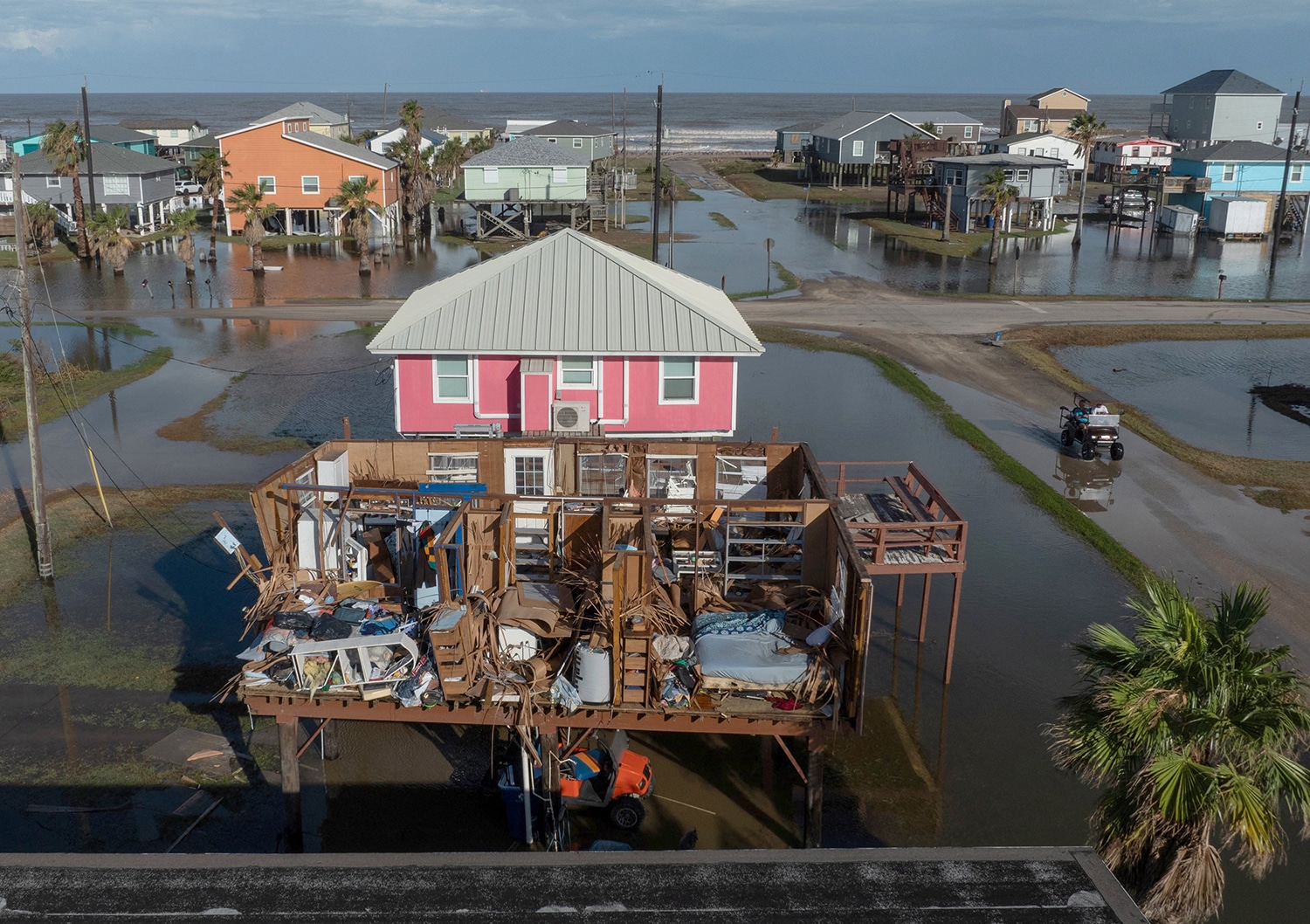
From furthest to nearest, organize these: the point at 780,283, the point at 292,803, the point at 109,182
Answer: the point at 109,182, the point at 780,283, the point at 292,803

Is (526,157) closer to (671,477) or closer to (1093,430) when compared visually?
(1093,430)

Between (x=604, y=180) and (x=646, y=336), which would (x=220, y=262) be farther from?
(x=646, y=336)

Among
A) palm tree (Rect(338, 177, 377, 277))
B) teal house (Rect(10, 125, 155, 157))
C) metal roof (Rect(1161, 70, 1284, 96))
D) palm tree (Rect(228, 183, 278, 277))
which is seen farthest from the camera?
metal roof (Rect(1161, 70, 1284, 96))

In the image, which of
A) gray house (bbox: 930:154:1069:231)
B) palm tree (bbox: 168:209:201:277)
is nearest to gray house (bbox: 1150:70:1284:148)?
gray house (bbox: 930:154:1069:231)

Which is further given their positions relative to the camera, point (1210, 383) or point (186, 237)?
point (186, 237)

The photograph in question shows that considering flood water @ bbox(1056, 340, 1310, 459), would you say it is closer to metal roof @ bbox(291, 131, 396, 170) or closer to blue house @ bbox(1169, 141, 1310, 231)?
blue house @ bbox(1169, 141, 1310, 231)

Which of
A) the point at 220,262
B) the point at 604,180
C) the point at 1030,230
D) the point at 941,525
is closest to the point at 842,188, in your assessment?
the point at 1030,230

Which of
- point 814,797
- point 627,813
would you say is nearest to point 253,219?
point 627,813
